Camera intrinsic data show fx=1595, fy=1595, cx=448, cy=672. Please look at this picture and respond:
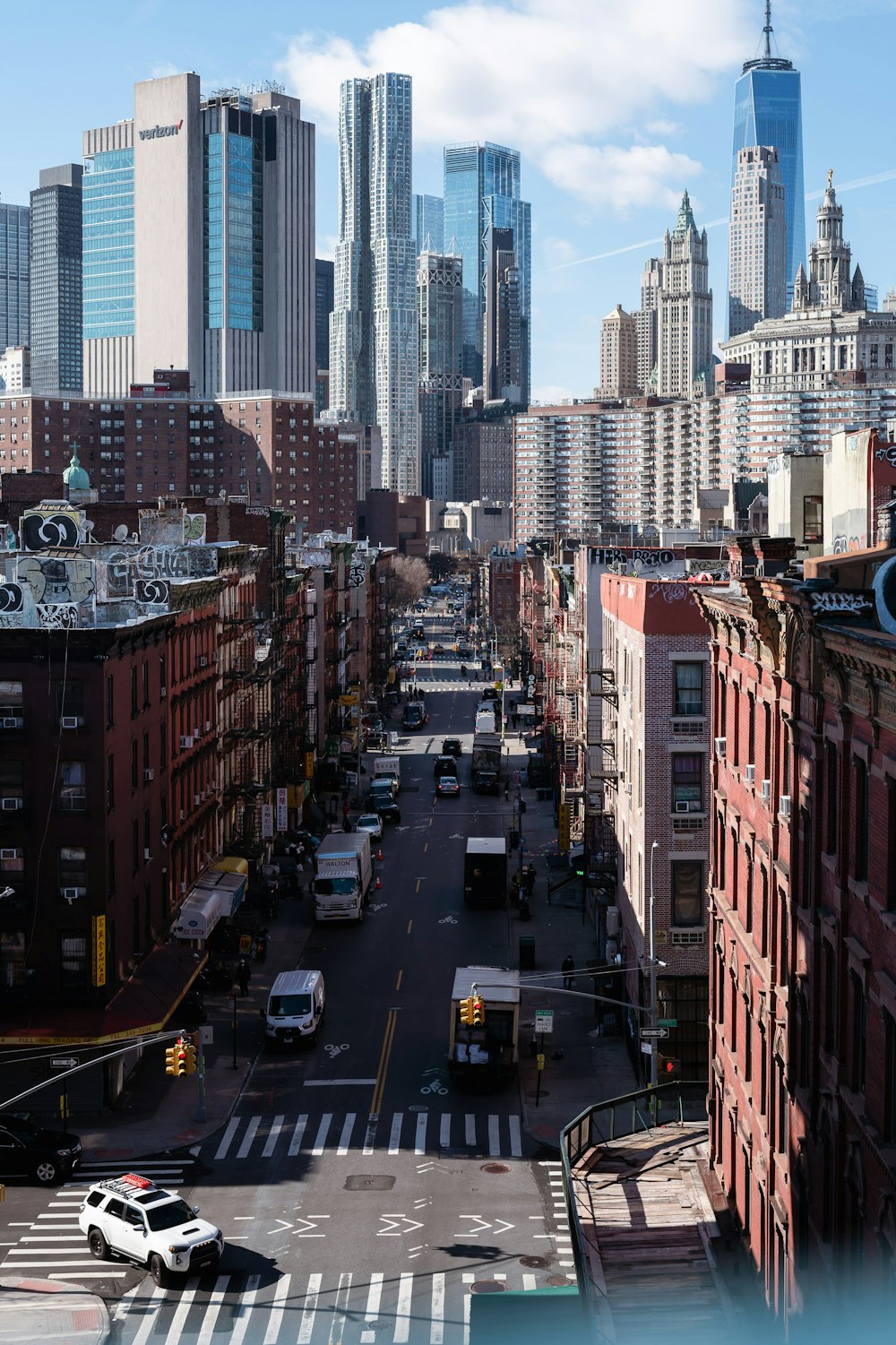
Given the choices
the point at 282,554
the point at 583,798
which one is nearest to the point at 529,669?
the point at 282,554

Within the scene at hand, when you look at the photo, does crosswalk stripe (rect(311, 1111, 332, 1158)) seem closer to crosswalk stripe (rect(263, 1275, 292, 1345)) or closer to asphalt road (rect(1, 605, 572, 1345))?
asphalt road (rect(1, 605, 572, 1345))

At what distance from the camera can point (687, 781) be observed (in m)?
50.5

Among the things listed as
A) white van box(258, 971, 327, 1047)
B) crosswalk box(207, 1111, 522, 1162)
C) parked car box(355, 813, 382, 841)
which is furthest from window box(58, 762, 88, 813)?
parked car box(355, 813, 382, 841)

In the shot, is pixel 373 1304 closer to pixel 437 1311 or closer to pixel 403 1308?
pixel 403 1308

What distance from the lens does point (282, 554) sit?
95.1 m

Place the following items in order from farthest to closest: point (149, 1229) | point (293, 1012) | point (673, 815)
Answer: point (293, 1012) → point (673, 815) → point (149, 1229)

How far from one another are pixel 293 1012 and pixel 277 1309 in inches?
764

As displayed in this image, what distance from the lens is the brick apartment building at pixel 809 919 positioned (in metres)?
22.0

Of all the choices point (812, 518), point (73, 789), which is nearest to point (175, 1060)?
point (73, 789)

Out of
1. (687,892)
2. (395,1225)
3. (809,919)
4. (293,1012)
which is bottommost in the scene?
(395,1225)

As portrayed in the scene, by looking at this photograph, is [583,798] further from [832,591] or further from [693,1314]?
[832,591]

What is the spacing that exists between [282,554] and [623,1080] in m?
52.1

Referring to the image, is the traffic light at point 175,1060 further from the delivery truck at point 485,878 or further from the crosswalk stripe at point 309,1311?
the delivery truck at point 485,878

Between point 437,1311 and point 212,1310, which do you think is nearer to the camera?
point 437,1311
